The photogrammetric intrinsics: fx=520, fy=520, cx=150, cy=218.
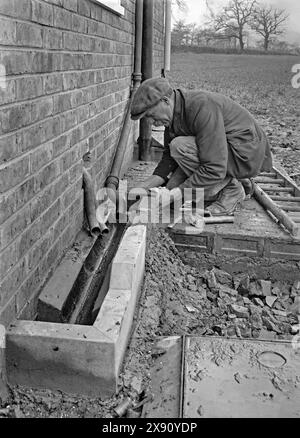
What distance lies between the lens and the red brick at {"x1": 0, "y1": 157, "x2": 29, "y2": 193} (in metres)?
2.32

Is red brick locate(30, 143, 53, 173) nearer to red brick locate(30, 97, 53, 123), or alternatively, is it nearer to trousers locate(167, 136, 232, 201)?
red brick locate(30, 97, 53, 123)

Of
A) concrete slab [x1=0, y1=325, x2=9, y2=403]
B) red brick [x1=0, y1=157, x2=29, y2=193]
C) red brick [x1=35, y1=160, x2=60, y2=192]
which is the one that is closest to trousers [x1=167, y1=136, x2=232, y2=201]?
red brick [x1=35, y1=160, x2=60, y2=192]

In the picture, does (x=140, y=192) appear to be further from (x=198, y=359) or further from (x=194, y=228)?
(x=198, y=359)

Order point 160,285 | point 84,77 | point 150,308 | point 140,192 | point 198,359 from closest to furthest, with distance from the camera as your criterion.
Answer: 1. point 198,359
2. point 150,308
3. point 160,285
4. point 84,77
5. point 140,192

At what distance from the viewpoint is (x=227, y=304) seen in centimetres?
380

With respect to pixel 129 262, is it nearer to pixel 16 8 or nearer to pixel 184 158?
pixel 16 8

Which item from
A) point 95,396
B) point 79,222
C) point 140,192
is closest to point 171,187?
point 140,192

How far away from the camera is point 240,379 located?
2619mm

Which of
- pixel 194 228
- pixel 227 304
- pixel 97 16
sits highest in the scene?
pixel 97 16

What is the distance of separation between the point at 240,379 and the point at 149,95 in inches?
82.6

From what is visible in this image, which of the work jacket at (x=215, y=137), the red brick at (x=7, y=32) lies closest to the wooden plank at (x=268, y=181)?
the work jacket at (x=215, y=137)

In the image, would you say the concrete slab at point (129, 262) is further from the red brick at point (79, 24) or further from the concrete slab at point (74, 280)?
the red brick at point (79, 24)

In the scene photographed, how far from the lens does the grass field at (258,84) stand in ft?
42.3

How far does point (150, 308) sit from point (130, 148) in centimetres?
383
